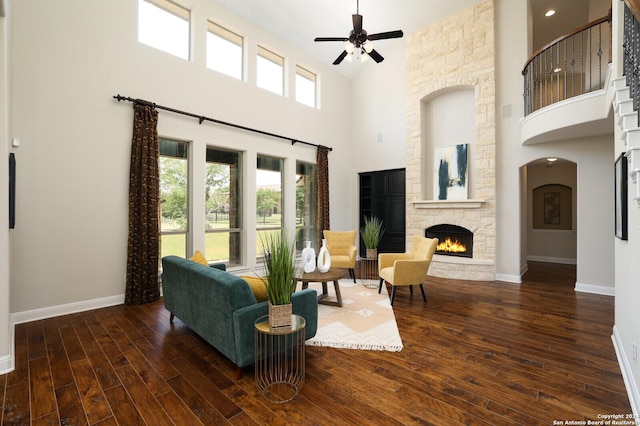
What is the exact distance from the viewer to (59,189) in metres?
3.90

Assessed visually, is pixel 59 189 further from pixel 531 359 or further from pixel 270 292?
pixel 531 359

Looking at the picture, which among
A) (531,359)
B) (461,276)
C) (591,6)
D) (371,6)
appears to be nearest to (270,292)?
(531,359)

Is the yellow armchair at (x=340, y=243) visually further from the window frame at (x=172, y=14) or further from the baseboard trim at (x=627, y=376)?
the window frame at (x=172, y=14)

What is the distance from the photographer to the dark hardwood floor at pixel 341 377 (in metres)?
2.00

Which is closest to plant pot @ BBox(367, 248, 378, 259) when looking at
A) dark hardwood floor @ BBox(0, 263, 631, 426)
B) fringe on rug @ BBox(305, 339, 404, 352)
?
dark hardwood floor @ BBox(0, 263, 631, 426)

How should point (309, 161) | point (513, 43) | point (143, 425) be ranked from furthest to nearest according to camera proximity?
1. point (309, 161)
2. point (513, 43)
3. point (143, 425)

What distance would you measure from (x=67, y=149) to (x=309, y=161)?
15.1 ft

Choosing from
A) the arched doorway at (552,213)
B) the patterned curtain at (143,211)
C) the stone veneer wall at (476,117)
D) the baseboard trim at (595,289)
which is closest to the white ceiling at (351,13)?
the stone veneer wall at (476,117)

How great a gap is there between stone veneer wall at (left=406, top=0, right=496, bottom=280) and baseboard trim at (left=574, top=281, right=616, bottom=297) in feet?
4.19

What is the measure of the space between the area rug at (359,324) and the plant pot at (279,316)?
3.13 ft

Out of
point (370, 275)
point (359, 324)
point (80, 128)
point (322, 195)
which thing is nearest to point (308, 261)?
point (359, 324)

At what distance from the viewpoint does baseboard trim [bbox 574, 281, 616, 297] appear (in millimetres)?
4883

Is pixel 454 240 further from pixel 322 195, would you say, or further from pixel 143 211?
pixel 143 211

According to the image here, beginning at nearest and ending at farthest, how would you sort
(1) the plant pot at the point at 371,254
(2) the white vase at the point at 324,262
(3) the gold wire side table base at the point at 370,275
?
(2) the white vase at the point at 324,262 < (1) the plant pot at the point at 371,254 < (3) the gold wire side table base at the point at 370,275
